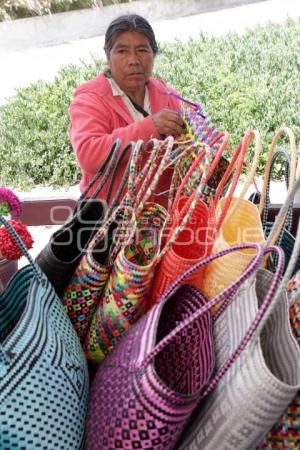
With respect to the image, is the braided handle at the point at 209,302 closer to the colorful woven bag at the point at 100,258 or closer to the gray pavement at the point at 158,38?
the colorful woven bag at the point at 100,258

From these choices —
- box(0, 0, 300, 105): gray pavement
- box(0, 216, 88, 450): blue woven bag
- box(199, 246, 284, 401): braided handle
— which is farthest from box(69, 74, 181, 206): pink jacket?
box(0, 0, 300, 105): gray pavement

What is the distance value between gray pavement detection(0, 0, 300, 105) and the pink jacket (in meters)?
3.69

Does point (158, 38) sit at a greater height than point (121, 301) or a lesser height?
greater

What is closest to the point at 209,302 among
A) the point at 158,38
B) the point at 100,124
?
the point at 100,124

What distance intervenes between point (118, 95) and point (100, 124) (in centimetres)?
13

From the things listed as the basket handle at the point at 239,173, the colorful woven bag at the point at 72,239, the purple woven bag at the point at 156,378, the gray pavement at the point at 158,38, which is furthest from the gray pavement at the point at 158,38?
the purple woven bag at the point at 156,378

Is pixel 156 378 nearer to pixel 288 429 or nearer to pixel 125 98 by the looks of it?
pixel 288 429

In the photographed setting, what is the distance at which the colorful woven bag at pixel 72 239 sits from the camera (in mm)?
692

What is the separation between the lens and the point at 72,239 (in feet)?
2.39

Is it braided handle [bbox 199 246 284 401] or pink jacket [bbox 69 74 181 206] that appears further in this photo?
pink jacket [bbox 69 74 181 206]

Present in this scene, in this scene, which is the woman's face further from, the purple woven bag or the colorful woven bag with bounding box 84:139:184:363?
the purple woven bag

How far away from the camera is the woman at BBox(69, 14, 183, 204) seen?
110cm

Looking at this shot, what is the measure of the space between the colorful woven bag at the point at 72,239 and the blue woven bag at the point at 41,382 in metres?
0.08

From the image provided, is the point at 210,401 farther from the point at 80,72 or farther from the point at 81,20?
the point at 81,20
